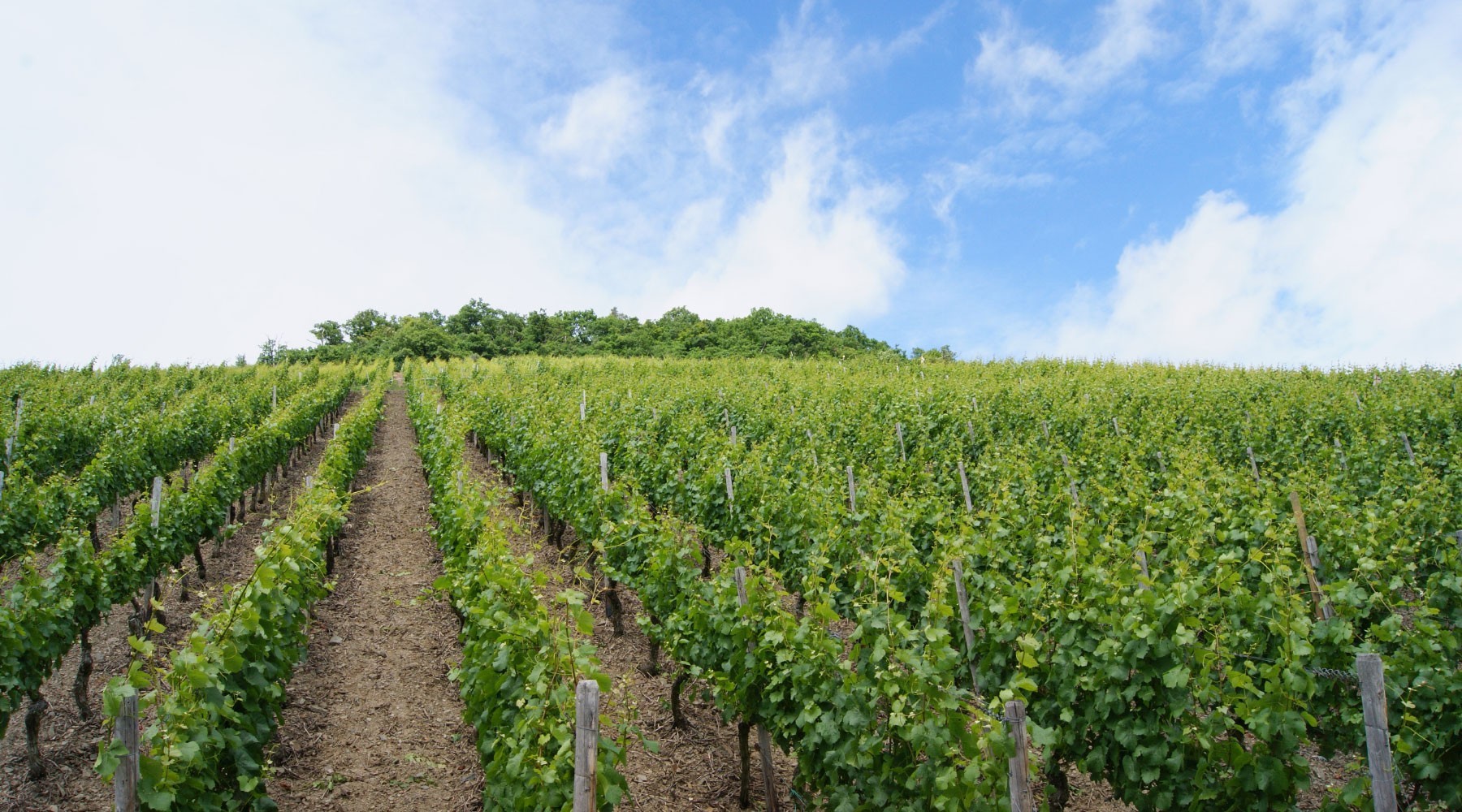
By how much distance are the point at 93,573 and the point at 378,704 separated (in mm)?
2705

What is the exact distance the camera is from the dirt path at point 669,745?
4816 mm

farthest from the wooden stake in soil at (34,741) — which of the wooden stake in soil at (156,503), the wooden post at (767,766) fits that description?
the wooden post at (767,766)

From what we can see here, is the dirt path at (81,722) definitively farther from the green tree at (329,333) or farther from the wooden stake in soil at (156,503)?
the green tree at (329,333)

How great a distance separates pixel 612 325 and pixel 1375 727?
5041 centimetres

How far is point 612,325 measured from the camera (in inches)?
2044

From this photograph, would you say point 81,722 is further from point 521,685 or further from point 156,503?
point 521,685

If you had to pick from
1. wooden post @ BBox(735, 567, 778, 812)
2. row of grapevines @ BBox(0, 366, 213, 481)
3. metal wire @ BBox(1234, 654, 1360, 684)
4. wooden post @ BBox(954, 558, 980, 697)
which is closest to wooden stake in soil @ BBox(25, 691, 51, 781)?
wooden post @ BBox(735, 567, 778, 812)

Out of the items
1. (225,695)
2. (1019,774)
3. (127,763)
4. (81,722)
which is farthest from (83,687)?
(1019,774)

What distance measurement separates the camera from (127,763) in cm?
318

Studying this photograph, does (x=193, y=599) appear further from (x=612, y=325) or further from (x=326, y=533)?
(x=612, y=325)

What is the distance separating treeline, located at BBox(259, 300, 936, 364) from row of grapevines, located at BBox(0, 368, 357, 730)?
29.6 meters

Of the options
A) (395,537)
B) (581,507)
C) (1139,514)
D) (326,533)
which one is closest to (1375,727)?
(1139,514)

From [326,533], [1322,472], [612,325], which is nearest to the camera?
[326,533]

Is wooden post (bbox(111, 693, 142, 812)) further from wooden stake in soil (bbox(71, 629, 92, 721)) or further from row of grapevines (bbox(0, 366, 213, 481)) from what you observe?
row of grapevines (bbox(0, 366, 213, 481))
